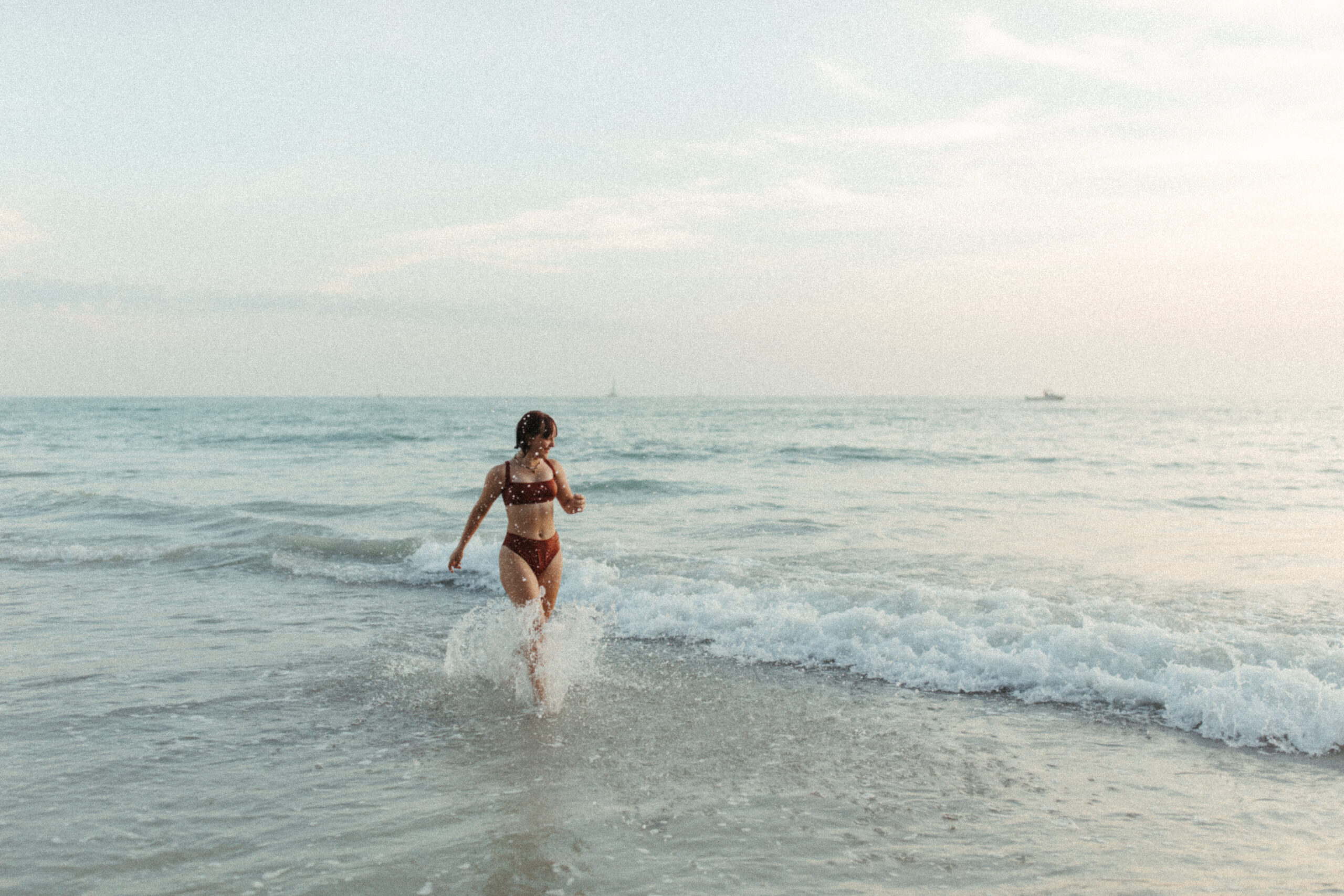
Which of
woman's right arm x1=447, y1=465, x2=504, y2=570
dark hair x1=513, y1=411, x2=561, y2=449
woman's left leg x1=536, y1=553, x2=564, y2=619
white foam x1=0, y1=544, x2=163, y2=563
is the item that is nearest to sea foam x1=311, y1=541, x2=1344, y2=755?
woman's left leg x1=536, y1=553, x2=564, y2=619

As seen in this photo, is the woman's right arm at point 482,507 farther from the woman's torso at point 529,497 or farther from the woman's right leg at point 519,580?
the woman's right leg at point 519,580

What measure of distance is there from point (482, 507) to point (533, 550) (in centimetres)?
48

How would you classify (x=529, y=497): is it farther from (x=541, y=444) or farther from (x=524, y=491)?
(x=541, y=444)

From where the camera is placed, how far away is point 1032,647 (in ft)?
22.8

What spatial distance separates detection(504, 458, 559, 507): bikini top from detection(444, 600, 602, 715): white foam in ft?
2.40

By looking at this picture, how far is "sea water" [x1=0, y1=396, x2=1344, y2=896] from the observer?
3824mm

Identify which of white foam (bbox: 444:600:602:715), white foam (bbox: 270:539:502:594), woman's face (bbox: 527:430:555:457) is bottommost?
white foam (bbox: 270:539:502:594)

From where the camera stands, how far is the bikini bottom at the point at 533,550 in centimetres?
625

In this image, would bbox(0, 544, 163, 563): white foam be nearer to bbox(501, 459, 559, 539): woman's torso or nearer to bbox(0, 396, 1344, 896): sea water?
bbox(0, 396, 1344, 896): sea water

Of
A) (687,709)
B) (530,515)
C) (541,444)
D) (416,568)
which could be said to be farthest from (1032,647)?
(416,568)

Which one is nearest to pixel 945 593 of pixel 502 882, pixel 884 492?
pixel 502 882

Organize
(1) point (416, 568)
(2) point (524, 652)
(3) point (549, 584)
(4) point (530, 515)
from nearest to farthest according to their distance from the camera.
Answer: (2) point (524, 652)
(4) point (530, 515)
(3) point (549, 584)
(1) point (416, 568)

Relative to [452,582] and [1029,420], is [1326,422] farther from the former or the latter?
[452,582]

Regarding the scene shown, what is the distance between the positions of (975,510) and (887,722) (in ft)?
36.1
